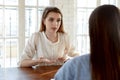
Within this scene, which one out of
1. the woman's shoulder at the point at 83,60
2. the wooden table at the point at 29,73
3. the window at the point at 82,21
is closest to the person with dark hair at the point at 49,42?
the wooden table at the point at 29,73

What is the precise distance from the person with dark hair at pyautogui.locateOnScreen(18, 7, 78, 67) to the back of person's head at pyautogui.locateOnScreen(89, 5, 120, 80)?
56.5 inches

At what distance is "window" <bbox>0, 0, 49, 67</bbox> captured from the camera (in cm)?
361

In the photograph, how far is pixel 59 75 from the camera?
1212 mm

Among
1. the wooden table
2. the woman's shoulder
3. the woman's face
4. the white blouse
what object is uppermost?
the woman's face

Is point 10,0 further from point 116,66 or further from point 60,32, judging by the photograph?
point 116,66

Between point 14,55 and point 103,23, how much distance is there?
2850 mm

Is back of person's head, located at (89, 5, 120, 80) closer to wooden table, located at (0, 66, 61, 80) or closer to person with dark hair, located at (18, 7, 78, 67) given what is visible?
wooden table, located at (0, 66, 61, 80)

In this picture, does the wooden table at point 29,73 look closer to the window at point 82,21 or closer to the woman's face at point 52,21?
the woman's face at point 52,21

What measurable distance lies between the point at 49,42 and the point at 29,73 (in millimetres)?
723

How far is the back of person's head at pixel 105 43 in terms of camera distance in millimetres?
1066

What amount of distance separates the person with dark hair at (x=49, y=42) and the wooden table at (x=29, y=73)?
0.92ft

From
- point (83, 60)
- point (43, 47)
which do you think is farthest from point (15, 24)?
point (83, 60)

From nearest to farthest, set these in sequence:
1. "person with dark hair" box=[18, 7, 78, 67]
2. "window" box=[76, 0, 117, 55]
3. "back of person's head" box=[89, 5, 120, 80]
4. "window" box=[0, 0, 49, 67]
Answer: "back of person's head" box=[89, 5, 120, 80] → "person with dark hair" box=[18, 7, 78, 67] → "window" box=[0, 0, 49, 67] → "window" box=[76, 0, 117, 55]

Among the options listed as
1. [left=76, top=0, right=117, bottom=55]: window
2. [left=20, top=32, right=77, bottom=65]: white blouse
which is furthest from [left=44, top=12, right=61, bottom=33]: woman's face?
[left=76, top=0, right=117, bottom=55]: window
